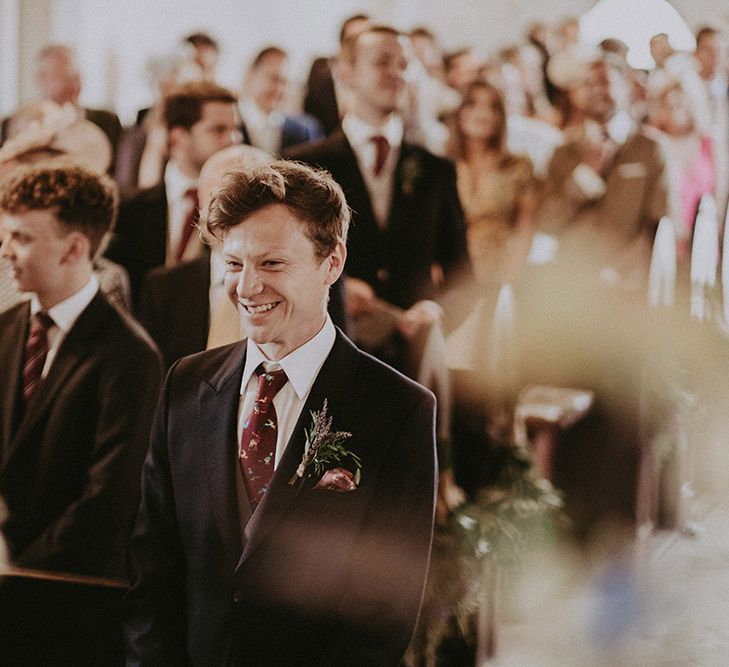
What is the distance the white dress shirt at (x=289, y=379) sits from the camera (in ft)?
4.84

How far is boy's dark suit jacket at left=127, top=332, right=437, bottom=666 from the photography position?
1.45 m

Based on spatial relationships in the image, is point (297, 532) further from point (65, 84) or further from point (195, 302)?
point (65, 84)

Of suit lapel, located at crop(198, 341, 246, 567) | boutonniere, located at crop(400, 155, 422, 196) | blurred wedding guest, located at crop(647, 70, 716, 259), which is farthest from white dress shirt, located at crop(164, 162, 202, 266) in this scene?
blurred wedding guest, located at crop(647, 70, 716, 259)

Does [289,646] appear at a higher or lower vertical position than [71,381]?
lower

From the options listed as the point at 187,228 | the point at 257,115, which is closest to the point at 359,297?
the point at 187,228

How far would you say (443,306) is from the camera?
77.2 inches

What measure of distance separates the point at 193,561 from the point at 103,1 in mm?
4175

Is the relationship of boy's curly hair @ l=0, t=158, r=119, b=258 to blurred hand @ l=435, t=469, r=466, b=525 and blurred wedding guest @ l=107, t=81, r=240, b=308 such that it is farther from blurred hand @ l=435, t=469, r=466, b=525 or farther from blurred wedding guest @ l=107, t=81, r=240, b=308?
blurred hand @ l=435, t=469, r=466, b=525

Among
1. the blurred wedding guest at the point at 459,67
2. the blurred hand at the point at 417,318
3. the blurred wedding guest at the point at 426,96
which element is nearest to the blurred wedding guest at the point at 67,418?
the blurred hand at the point at 417,318

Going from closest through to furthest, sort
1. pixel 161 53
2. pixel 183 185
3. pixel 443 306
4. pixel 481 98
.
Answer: pixel 443 306
pixel 183 185
pixel 481 98
pixel 161 53

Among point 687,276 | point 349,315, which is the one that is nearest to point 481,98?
point 687,276

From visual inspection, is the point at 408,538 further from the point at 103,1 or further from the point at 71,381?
the point at 103,1

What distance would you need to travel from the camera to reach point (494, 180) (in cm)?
321

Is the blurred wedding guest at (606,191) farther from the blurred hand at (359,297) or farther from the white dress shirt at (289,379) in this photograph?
the white dress shirt at (289,379)
